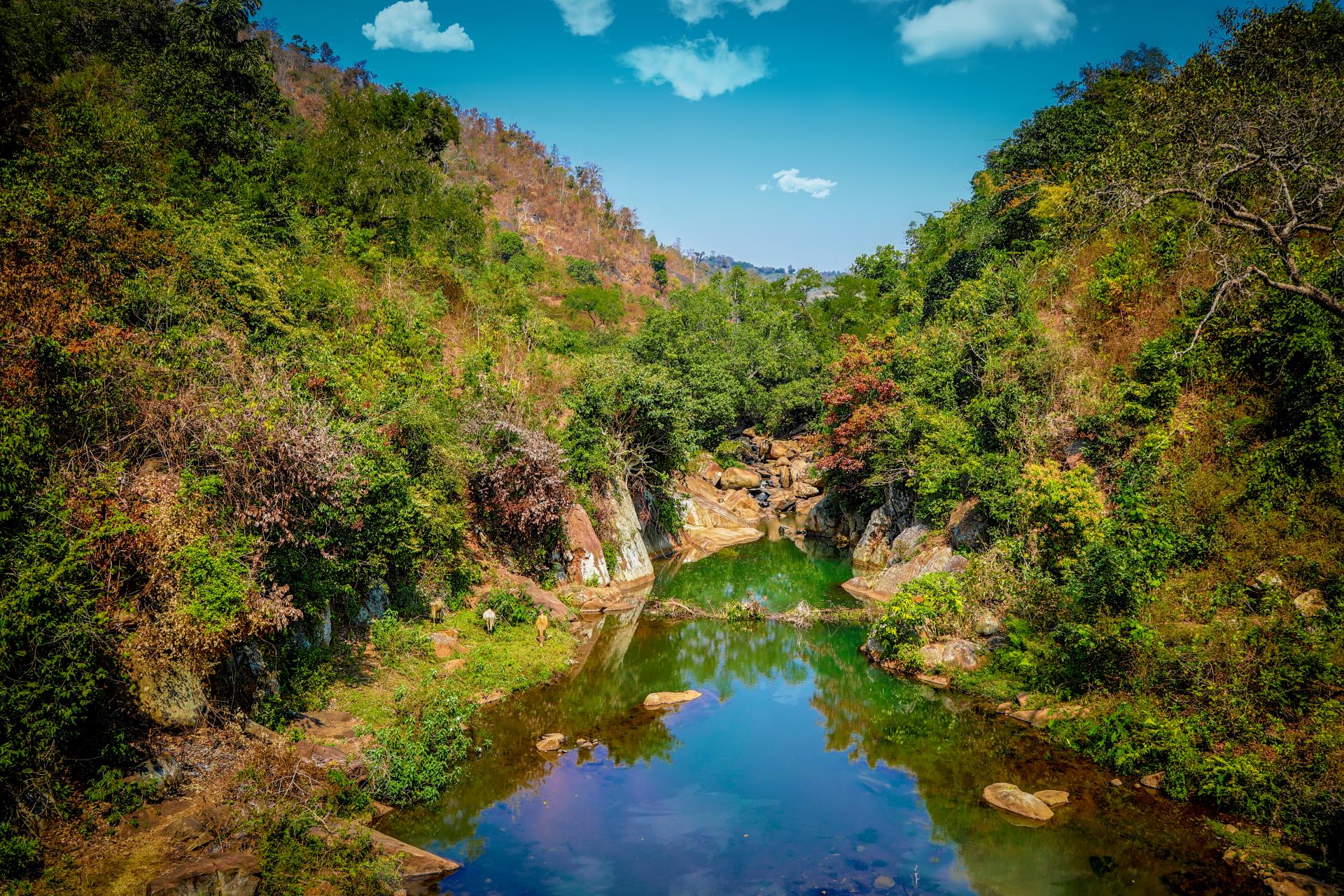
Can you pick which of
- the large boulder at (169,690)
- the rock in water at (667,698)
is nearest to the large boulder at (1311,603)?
the rock in water at (667,698)

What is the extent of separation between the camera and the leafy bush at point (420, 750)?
1153cm

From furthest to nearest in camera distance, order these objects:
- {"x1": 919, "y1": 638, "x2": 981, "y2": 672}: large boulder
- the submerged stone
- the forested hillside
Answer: {"x1": 919, "y1": 638, "x2": 981, "y2": 672}: large boulder < the submerged stone < the forested hillside

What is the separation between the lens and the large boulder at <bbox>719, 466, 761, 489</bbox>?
42.8m

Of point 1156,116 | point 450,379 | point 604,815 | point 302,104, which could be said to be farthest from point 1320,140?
point 302,104

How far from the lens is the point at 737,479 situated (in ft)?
141

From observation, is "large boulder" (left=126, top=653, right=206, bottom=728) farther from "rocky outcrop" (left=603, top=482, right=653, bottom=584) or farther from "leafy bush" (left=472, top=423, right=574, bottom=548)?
"rocky outcrop" (left=603, top=482, right=653, bottom=584)

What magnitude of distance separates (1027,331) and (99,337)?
2643cm

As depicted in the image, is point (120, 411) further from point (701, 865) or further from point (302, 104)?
point (302, 104)

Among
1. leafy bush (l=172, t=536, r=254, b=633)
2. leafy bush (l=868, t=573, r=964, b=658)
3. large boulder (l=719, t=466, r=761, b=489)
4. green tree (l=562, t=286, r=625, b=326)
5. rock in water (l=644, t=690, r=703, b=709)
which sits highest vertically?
green tree (l=562, t=286, r=625, b=326)

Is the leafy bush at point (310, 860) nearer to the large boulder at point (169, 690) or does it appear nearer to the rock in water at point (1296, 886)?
the large boulder at point (169, 690)

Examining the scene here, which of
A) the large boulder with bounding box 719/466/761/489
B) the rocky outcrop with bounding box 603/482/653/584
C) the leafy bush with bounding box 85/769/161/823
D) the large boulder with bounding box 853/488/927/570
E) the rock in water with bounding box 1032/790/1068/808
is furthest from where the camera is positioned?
the large boulder with bounding box 719/466/761/489

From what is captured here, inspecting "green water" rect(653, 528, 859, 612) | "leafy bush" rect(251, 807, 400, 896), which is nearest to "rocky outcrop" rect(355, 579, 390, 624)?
"leafy bush" rect(251, 807, 400, 896)

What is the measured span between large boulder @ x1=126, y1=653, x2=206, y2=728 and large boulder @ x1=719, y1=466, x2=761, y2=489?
1333 inches

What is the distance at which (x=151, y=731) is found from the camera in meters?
9.81
